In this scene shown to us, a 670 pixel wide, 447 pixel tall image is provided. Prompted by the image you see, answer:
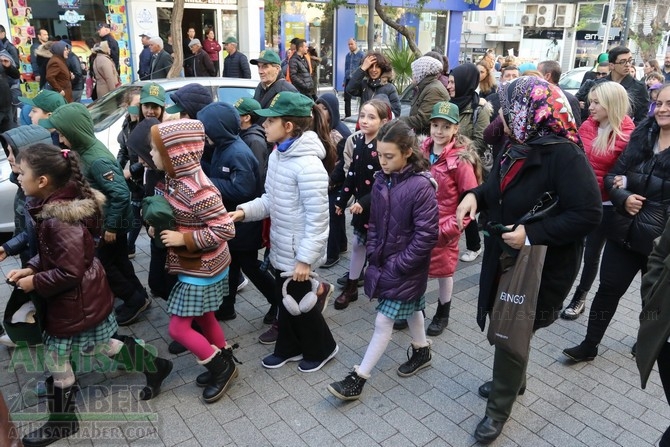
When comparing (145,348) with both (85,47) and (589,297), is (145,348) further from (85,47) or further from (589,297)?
(85,47)

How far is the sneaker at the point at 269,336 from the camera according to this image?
162 inches

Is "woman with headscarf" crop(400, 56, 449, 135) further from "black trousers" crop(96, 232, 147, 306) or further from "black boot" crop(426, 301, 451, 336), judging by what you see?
"black trousers" crop(96, 232, 147, 306)

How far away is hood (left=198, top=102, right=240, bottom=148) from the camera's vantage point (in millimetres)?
3736

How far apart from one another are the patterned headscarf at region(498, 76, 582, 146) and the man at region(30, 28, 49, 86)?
1038cm

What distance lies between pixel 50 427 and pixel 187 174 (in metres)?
1.60

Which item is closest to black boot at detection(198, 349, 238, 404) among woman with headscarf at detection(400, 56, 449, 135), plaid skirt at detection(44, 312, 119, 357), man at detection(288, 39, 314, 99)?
plaid skirt at detection(44, 312, 119, 357)

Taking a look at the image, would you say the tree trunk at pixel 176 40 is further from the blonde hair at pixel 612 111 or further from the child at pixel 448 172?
the blonde hair at pixel 612 111

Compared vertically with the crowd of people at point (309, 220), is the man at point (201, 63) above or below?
above

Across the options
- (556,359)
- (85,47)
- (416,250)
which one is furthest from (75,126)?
(85,47)

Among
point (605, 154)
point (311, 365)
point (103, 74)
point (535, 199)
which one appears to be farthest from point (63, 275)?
point (103, 74)

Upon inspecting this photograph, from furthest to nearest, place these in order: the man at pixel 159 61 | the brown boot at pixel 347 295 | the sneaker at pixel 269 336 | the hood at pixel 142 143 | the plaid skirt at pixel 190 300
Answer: the man at pixel 159 61
the brown boot at pixel 347 295
the sneaker at pixel 269 336
the hood at pixel 142 143
the plaid skirt at pixel 190 300

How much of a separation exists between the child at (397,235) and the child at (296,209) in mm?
361

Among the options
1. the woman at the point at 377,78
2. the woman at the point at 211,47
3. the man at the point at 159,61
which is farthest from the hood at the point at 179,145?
the woman at the point at 211,47

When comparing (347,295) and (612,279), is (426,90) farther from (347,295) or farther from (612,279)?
(612,279)
